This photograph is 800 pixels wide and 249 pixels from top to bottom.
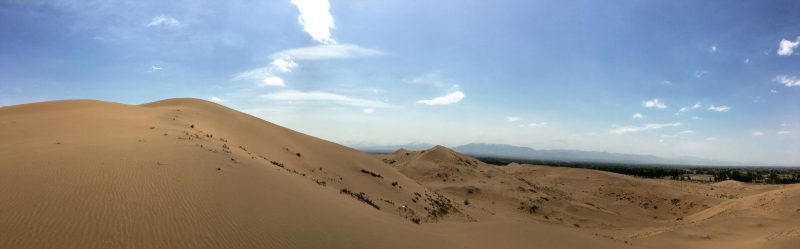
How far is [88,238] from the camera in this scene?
525cm

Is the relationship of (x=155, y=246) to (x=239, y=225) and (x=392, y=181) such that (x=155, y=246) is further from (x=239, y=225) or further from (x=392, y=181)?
(x=392, y=181)

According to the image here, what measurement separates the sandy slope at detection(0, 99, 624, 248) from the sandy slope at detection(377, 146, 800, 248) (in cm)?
723

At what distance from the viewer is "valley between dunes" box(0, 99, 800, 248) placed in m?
6.05

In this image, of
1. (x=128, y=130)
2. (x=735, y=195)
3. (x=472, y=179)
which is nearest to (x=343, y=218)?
(x=128, y=130)

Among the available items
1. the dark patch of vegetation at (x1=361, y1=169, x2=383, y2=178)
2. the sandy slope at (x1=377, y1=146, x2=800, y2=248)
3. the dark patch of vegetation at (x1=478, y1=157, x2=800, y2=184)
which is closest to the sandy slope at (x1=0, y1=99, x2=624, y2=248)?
the dark patch of vegetation at (x1=361, y1=169, x2=383, y2=178)

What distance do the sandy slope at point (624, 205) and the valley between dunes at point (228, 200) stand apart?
20 centimetres

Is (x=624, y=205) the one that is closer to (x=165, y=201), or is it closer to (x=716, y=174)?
(x=165, y=201)

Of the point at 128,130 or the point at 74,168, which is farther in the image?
the point at 128,130

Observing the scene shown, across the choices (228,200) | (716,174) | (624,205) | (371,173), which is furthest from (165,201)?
(716,174)

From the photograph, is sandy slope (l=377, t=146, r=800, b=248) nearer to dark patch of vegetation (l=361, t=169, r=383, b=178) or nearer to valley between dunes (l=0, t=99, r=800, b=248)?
valley between dunes (l=0, t=99, r=800, b=248)

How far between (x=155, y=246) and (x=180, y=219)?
3.67 feet

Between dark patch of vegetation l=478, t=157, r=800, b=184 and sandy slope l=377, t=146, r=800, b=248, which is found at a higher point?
dark patch of vegetation l=478, t=157, r=800, b=184

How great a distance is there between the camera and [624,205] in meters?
32.8

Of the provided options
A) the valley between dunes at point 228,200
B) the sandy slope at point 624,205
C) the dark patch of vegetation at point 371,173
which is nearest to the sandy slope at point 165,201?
the valley between dunes at point 228,200
